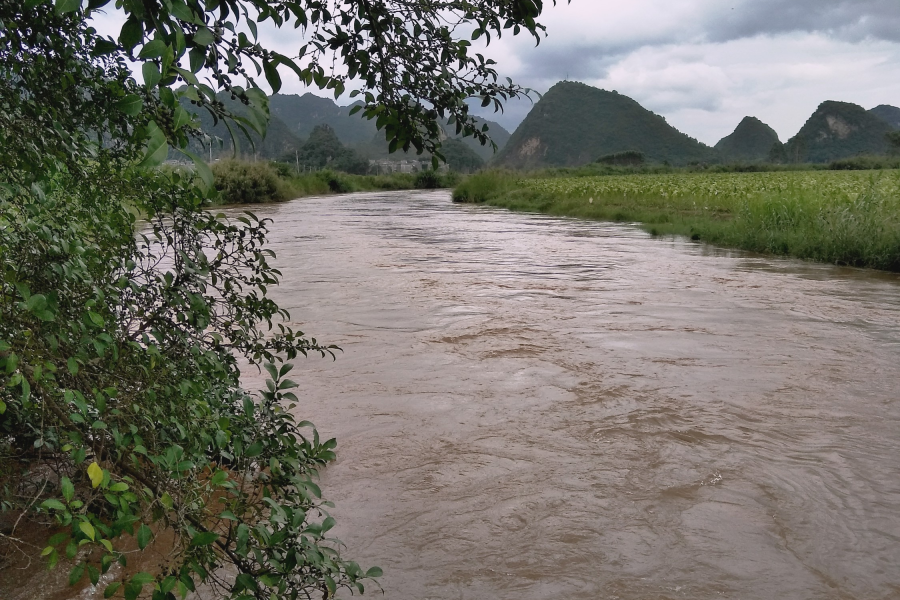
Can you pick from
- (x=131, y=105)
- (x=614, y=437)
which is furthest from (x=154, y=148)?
(x=614, y=437)

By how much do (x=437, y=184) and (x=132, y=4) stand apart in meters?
53.2

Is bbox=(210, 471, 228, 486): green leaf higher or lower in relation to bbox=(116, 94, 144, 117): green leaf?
lower

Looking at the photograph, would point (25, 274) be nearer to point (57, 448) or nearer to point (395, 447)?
point (57, 448)

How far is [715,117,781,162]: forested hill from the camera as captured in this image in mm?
133625

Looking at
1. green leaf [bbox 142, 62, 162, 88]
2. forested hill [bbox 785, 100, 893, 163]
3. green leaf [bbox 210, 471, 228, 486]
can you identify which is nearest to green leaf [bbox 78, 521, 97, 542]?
green leaf [bbox 210, 471, 228, 486]

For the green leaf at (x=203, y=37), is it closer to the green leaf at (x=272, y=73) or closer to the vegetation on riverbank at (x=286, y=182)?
the green leaf at (x=272, y=73)

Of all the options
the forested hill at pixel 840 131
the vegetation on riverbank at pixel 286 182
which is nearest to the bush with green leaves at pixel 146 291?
the vegetation on riverbank at pixel 286 182

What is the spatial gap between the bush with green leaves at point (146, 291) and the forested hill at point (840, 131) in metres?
127

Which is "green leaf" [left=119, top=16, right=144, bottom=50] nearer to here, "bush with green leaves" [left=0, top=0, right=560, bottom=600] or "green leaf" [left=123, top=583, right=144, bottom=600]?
"bush with green leaves" [left=0, top=0, right=560, bottom=600]

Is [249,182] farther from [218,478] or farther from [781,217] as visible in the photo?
[218,478]

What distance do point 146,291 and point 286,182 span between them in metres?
32.8

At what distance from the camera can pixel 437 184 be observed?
5344 cm

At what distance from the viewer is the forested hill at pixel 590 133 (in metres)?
118

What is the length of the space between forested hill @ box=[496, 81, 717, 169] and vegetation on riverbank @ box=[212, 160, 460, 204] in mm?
65522
